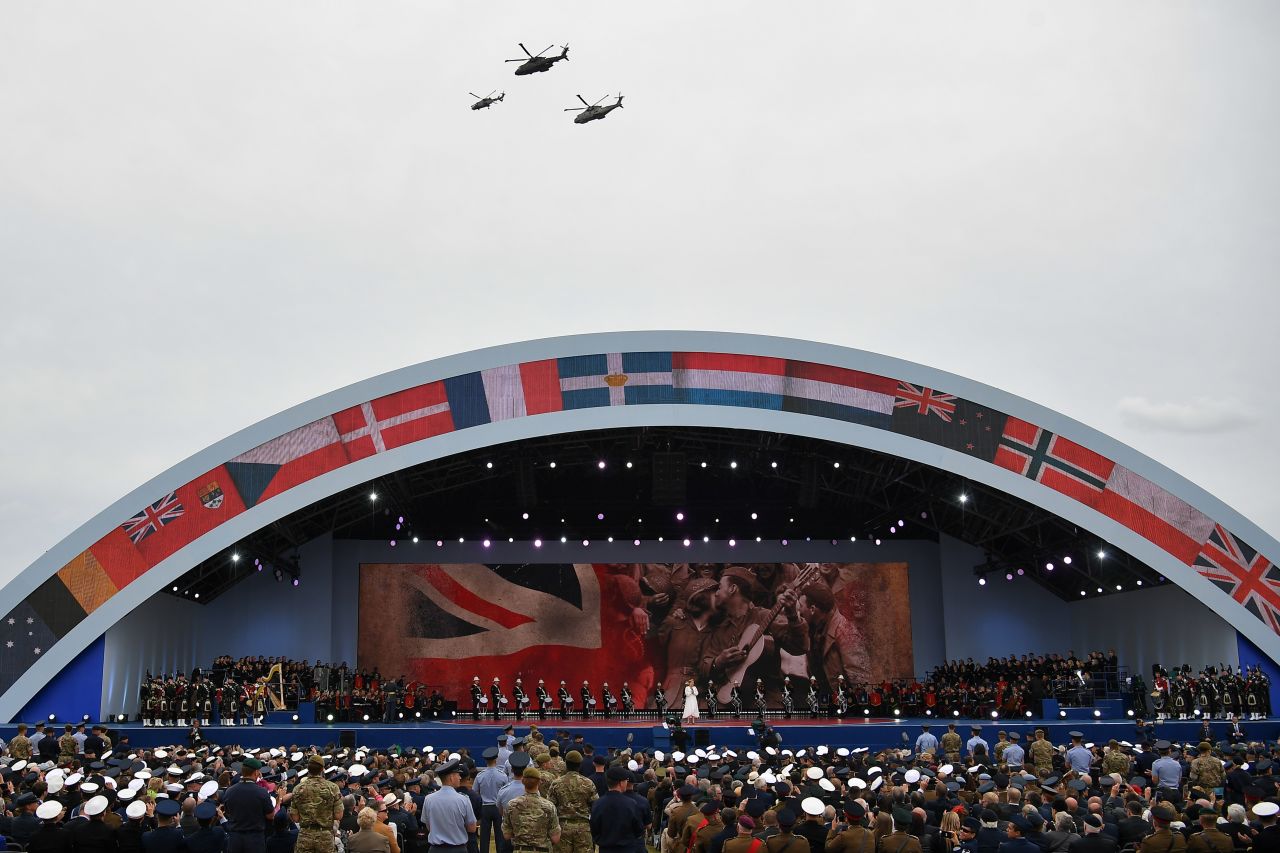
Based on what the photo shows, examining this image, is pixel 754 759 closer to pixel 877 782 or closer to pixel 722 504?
pixel 877 782

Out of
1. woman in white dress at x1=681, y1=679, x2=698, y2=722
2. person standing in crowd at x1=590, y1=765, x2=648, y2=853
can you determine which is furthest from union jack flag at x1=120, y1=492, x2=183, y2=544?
person standing in crowd at x1=590, y1=765, x2=648, y2=853

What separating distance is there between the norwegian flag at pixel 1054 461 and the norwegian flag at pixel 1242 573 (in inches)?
122

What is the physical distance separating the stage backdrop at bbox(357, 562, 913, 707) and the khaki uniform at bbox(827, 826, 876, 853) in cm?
2750

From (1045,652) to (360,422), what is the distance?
76.8 ft

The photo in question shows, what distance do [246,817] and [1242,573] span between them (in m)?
25.9

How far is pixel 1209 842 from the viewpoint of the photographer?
845 cm

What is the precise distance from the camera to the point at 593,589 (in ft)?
117

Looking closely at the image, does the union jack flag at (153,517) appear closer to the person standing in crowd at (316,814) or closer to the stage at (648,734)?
the stage at (648,734)

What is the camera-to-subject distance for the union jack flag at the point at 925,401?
2758 cm

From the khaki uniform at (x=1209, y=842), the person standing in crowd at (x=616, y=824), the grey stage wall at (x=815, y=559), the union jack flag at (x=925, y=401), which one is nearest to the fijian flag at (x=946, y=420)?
the union jack flag at (x=925, y=401)

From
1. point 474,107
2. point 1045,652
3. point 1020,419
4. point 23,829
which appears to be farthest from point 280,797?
point 1045,652

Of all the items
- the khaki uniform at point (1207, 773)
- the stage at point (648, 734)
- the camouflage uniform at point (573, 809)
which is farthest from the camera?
the stage at point (648, 734)

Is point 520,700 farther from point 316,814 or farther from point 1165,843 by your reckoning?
point 1165,843

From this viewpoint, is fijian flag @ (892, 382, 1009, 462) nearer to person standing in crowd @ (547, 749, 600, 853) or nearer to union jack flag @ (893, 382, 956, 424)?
union jack flag @ (893, 382, 956, 424)
